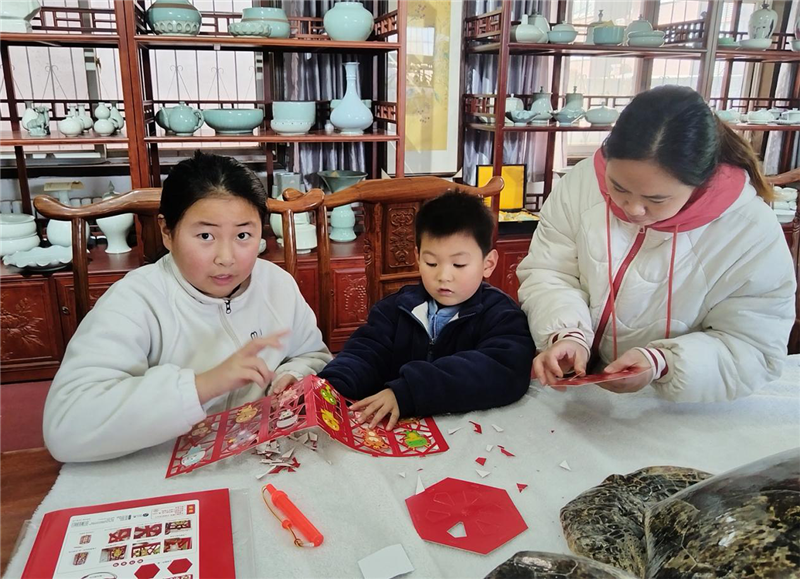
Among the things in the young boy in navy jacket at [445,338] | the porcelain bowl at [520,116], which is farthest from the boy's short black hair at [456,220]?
the porcelain bowl at [520,116]

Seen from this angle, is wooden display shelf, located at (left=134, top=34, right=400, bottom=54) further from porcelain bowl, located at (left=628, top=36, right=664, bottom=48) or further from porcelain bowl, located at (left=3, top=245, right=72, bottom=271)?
porcelain bowl, located at (left=628, top=36, right=664, bottom=48)

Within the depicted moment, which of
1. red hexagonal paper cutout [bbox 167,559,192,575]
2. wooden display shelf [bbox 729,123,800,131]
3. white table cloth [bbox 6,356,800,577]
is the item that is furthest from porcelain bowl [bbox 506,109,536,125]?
red hexagonal paper cutout [bbox 167,559,192,575]

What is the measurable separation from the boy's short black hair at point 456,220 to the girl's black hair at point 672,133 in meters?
0.31

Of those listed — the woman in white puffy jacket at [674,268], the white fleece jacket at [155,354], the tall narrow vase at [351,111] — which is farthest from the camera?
the tall narrow vase at [351,111]

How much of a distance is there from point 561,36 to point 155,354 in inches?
98.6

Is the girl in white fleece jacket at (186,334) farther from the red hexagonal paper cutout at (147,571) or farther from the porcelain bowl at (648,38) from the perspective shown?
the porcelain bowl at (648,38)

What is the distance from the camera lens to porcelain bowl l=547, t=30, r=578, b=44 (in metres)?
2.85

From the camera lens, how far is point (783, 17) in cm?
354

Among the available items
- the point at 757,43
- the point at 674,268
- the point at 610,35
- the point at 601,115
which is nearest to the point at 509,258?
the point at 601,115

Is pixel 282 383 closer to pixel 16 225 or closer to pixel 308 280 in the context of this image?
pixel 308 280

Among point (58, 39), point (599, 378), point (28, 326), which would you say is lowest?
point (28, 326)

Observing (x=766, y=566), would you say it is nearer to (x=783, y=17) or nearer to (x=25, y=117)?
(x=25, y=117)

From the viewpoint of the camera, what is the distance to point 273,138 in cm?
263

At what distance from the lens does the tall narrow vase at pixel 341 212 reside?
292 cm
